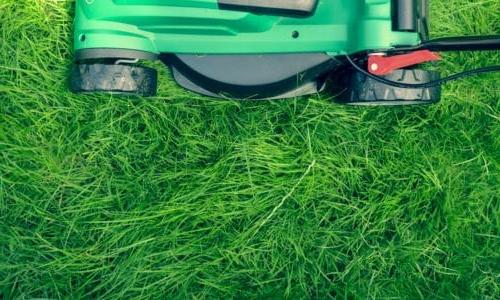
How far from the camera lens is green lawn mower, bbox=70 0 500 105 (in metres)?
1.54

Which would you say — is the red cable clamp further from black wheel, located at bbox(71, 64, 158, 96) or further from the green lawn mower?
black wheel, located at bbox(71, 64, 158, 96)

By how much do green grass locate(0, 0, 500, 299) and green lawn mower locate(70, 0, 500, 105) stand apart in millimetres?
171

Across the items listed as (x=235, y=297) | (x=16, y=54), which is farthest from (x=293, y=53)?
(x=16, y=54)

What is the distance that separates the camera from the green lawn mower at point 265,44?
154 centimetres

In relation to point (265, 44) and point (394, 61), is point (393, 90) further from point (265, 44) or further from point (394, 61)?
point (265, 44)

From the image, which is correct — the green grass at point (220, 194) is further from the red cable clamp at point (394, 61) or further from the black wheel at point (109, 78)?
the red cable clamp at point (394, 61)

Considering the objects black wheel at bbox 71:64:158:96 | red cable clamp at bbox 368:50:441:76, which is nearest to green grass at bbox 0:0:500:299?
black wheel at bbox 71:64:158:96

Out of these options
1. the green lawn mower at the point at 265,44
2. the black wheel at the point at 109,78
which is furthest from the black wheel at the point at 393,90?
the black wheel at the point at 109,78

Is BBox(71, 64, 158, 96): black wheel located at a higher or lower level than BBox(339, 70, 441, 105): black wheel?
higher

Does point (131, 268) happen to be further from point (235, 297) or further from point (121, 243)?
point (235, 297)

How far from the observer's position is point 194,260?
1814mm

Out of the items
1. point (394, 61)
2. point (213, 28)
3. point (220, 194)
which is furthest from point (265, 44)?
point (220, 194)

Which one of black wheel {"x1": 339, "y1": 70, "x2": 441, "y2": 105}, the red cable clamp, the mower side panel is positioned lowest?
black wheel {"x1": 339, "y1": 70, "x2": 441, "y2": 105}

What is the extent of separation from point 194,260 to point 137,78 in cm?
58
